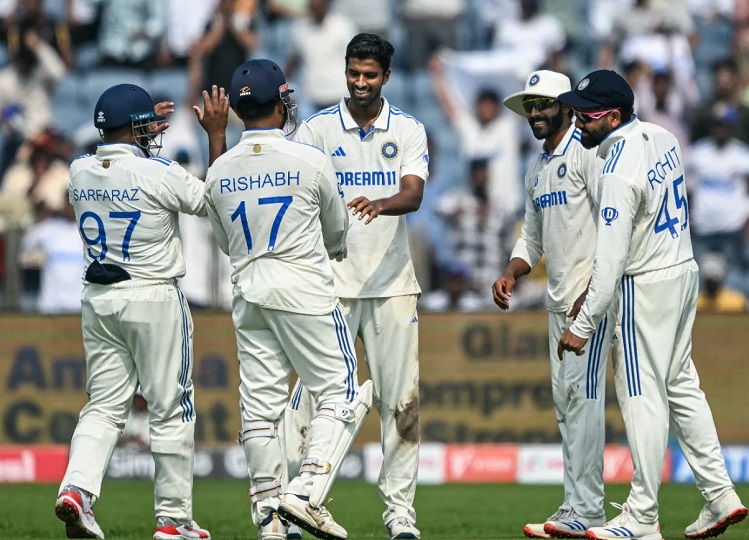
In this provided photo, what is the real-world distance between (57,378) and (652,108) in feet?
23.3

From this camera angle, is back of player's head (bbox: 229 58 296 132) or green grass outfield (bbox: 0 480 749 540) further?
green grass outfield (bbox: 0 480 749 540)

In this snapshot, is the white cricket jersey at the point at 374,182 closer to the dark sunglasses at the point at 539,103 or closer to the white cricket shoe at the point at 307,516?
the dark sunglasses at the point at 539,103

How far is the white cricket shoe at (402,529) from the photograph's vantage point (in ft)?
22.3

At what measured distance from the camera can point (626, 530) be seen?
243 inches

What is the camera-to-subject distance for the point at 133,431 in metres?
11.5

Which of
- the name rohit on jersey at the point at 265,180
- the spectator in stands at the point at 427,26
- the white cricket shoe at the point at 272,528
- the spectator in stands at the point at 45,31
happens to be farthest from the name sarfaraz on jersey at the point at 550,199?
the spectator in stands at the point at 45,31

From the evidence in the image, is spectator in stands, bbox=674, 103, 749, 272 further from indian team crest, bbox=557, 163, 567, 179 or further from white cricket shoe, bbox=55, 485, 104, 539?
white cricket shoe, bbox=55, 485, 104, 539

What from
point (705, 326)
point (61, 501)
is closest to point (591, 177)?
point (61, 501)

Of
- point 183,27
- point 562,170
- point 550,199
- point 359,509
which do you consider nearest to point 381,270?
point 550,199

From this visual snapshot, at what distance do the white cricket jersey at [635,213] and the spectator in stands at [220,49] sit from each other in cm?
881

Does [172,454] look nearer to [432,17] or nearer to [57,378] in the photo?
[57,378]

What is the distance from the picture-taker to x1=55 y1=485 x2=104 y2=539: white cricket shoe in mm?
6367

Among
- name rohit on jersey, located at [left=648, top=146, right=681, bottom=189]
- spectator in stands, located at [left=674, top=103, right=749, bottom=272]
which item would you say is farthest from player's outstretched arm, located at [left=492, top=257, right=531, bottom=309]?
spectator in stands, located at [left=674, top=103, right=749, bottom=272]

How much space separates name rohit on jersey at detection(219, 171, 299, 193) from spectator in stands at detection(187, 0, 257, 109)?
876 centimetres
